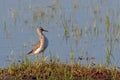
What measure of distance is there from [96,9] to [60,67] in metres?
5.95

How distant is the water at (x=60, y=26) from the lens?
33.8 feet

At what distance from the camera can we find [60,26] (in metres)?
12.3

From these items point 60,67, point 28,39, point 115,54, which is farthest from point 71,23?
point 60,67

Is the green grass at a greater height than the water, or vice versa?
the water

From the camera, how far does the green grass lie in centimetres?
768

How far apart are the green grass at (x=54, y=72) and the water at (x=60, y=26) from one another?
1.24 meters

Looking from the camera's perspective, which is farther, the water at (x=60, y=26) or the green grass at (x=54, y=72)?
the water at (x=60, y=26)

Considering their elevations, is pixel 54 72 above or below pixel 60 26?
below

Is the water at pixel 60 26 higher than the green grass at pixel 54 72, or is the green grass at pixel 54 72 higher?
the water at pixel 60 26

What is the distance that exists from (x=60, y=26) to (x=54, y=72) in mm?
4637

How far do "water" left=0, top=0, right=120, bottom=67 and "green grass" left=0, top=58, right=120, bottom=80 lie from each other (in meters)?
1.24

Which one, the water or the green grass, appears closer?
the green grass

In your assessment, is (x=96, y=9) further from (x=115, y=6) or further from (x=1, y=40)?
(x=1, y=40)

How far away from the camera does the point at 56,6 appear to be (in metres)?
14.5
